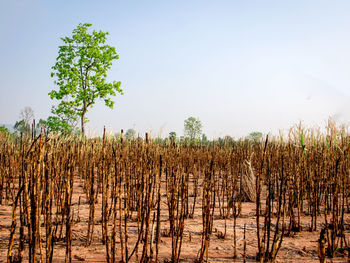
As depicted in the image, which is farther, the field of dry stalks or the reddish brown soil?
the reddish brown soil

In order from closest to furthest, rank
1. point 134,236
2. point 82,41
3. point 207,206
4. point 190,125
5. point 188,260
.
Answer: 1. point 207,206
2. point 188,260
3. point 134,236
4. point 82,41
5. point 190,125

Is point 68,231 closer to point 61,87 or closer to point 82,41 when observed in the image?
point 61,87

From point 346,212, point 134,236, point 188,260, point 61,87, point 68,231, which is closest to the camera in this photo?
point 68,231

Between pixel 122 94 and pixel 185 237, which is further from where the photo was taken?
pixel 122 94

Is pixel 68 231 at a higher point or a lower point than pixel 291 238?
higher

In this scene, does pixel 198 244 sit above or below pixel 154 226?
below

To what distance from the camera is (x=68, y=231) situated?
5.36ft

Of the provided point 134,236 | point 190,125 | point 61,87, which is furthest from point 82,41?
point 190,125

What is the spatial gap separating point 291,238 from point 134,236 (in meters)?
1.71

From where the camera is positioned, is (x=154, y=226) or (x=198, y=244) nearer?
(x=154, y=226)

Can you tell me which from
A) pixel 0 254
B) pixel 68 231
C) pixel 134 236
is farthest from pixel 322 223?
pixel 0 254

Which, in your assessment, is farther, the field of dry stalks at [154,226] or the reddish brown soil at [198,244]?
the reddish brown soil at [198,244]

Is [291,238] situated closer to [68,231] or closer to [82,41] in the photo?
[68,231]

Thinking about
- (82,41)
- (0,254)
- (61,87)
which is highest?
(82,41)
